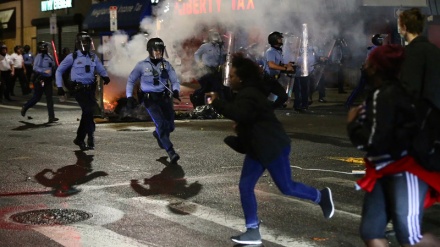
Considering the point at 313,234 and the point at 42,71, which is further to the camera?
the point at 42,71

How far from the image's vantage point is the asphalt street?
6.59 m

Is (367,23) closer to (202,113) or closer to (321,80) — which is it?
(321,80)

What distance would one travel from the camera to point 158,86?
1041cm

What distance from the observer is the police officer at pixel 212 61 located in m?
16.1

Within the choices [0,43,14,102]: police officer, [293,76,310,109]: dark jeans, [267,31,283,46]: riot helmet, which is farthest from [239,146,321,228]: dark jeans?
[0,43,14,102]: police officer

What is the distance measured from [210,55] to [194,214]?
29.9ft

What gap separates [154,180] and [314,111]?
958cm

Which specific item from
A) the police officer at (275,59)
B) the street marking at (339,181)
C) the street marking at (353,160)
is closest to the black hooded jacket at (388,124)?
the street marking at (339,181)

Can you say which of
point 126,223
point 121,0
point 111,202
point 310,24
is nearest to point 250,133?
point 126,223

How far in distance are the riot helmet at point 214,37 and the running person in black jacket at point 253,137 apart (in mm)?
9661

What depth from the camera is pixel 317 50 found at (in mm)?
18953

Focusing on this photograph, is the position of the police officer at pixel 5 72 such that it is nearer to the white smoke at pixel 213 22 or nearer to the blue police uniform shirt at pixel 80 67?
the white smoke at pixel 213 22

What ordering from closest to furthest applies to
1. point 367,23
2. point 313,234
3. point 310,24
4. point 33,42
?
point 313,234 → point 310,24 → point 367,23 → point 33,42

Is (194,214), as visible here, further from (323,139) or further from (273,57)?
(273,57)
